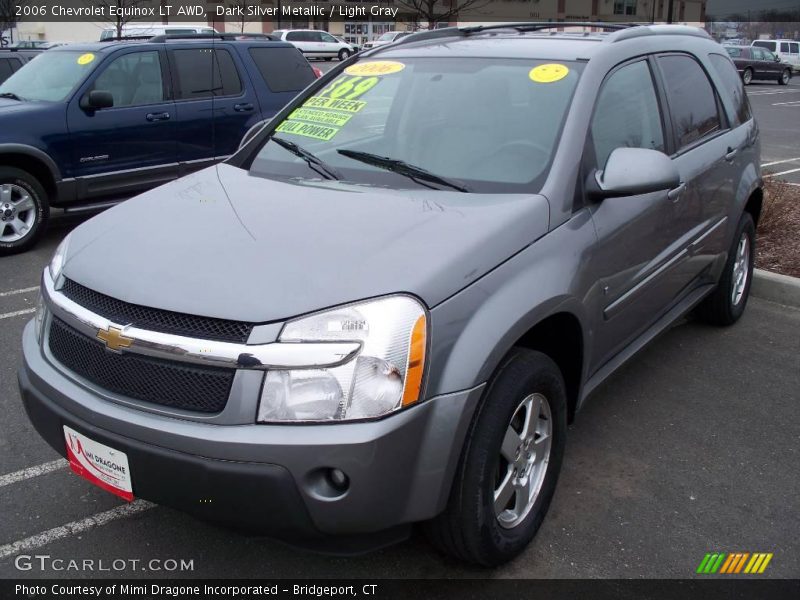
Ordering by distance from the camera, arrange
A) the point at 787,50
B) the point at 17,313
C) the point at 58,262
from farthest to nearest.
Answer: the point at 787,50, the point at 17,313, the point at 58,262

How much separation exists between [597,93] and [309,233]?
1.41m

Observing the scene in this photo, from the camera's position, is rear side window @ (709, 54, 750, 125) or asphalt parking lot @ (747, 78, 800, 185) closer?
rear side window @ (709, 54, 750, 125)

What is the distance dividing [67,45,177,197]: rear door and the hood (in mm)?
4575

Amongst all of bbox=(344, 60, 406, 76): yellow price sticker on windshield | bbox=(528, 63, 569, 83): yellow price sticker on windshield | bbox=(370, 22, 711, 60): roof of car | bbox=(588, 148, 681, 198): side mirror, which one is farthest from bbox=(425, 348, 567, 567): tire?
bbox=(344, 60, 406, 76): yellow price sticker on windshield

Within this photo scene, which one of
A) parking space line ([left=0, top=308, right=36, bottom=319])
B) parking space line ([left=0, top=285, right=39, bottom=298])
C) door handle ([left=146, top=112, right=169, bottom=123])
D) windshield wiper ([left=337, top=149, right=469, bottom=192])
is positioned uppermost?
windshield wiper ([left=337, top=149, right=469, bottom=192])

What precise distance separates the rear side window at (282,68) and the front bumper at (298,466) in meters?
6.78

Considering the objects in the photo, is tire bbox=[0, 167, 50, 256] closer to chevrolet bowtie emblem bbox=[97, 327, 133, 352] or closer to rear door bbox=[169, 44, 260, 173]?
rear door bbox=[169, 44, 260, 173]

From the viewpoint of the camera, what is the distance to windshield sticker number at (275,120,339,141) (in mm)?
3598

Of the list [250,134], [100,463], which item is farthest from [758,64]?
[100,463]

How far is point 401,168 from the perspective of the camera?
127 inches

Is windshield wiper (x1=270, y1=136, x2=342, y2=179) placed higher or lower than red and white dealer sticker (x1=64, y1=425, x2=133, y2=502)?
higher

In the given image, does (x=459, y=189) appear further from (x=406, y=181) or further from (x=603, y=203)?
(x=603, y=203)

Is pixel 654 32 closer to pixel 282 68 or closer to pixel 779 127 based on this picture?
pixel 282 68

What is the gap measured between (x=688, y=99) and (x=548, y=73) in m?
1.20
